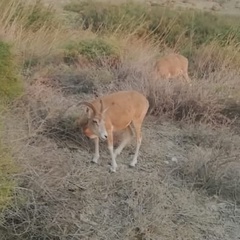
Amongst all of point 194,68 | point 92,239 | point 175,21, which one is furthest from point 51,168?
point 175,21

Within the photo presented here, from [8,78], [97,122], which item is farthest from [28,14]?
[97,122]

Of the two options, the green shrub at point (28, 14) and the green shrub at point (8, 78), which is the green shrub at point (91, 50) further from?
the green shrub at point (8, 78)

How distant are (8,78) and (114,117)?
1619 mm

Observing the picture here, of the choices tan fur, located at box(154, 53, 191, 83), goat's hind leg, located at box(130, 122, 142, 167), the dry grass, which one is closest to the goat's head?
the dry grass

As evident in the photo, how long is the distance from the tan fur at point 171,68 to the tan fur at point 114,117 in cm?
283

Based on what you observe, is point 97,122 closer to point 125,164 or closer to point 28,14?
point 125,164

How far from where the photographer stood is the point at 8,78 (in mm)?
7477

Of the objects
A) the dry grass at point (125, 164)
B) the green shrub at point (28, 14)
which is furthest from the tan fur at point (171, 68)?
the green shrub at point (28, 14)

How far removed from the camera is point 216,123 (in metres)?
8.48

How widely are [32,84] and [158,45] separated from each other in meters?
6.48

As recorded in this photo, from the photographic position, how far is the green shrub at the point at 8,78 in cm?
734

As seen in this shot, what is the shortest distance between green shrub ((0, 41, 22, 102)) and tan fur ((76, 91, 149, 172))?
3.65 feet

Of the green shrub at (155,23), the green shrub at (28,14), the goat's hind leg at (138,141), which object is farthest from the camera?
the green shrub at (155,23)

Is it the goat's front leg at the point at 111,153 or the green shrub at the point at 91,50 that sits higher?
the goat's front leg at the point at 111,153
